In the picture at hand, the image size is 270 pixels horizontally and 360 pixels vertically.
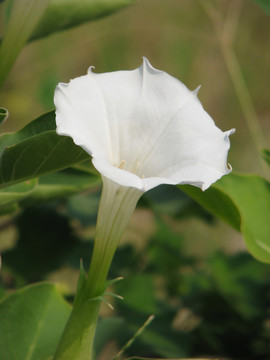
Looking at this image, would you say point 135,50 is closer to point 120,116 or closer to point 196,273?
point 196,273

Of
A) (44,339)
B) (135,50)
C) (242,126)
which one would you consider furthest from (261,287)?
(135,50)

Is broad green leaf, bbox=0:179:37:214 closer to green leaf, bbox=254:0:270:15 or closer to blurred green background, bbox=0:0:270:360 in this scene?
blurred green background, bbox=0:0:270:360

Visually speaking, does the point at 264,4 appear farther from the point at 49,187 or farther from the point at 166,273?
the point at 166,273

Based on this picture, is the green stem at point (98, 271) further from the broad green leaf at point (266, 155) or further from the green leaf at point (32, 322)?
the broad green leaf at point (266, 155)

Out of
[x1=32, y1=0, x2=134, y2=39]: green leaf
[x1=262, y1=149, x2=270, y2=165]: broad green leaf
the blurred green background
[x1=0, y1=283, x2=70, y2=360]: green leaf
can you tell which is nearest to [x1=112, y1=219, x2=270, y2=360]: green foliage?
the blurred green background

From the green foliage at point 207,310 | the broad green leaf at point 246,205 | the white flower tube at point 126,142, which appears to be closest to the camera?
the white flower tube at point 126,142

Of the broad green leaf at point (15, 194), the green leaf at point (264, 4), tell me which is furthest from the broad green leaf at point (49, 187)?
the green leaf at point (264, 4)
